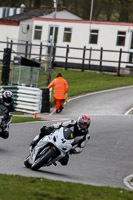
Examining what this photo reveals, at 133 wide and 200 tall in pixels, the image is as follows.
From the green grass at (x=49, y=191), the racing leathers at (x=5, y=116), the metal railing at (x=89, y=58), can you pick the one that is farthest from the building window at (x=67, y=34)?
the green grass at (x=49, y=191)

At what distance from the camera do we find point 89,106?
26.9 m

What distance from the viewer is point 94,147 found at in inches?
651

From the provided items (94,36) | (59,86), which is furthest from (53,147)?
(94,36)

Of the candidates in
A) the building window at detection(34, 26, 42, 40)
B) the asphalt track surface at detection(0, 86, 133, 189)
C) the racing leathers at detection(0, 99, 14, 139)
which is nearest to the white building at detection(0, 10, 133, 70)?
the building window at detection(34, 26, 42, 40)

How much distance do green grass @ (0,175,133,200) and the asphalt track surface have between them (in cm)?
136

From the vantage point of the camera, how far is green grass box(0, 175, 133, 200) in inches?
317

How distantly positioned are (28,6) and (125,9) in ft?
54.1

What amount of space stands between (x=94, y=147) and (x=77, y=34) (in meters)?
28.1

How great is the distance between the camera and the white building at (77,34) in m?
41.7

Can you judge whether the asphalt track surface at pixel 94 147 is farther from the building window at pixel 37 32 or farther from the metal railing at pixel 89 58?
the building window at pixel 37 32

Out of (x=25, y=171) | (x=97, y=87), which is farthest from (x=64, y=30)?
(x=25, y=171)

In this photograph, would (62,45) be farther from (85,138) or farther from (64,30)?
(85,138)

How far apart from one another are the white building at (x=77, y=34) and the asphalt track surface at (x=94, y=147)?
13.0 m

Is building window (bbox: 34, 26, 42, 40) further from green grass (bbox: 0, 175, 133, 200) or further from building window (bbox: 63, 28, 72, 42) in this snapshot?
green grass (bbox: 0, 175, 133, 200)
